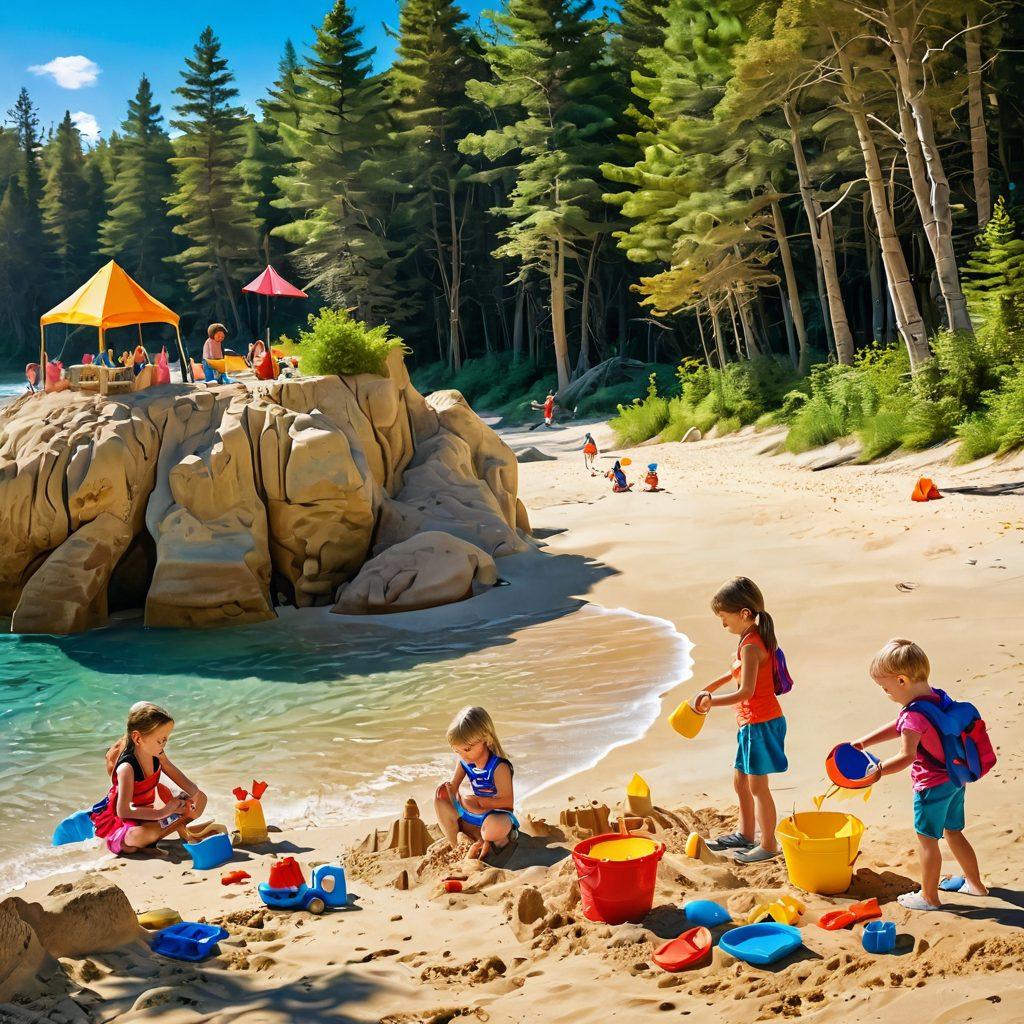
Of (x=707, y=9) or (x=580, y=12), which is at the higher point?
(x=580, y=12)

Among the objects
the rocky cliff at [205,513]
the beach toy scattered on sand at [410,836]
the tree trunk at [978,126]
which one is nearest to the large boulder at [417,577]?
the rocky cliff at [205,513]

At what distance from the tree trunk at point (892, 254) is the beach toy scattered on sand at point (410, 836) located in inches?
557

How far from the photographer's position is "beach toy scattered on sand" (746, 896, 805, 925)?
159 inches

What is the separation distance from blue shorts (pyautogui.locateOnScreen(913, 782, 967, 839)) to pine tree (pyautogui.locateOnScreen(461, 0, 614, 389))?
28.5 metres

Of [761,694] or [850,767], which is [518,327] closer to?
[761,694]

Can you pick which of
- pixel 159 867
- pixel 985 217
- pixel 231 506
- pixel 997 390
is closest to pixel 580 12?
pixel 985 217

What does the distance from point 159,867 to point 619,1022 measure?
10.4ft

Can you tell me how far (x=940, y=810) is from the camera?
Answer: 4.21m

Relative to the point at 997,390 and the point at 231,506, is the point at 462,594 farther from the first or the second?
the point at 997,390

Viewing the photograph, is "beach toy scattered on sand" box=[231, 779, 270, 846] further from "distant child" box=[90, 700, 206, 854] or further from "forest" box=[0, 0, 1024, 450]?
"forest" box=[0, 0, 1024, 450]

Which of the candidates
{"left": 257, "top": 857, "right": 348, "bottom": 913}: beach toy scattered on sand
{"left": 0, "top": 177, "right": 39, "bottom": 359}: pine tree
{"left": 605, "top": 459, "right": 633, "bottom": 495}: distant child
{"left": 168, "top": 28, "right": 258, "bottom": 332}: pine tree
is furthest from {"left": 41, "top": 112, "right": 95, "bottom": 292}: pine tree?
{"left": 257, "top": 857, "right": 348, "bottom": 913}: beach toy scattered on sand

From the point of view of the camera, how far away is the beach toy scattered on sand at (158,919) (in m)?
4.42

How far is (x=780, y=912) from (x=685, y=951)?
440 mm

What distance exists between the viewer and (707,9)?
81.3ft
